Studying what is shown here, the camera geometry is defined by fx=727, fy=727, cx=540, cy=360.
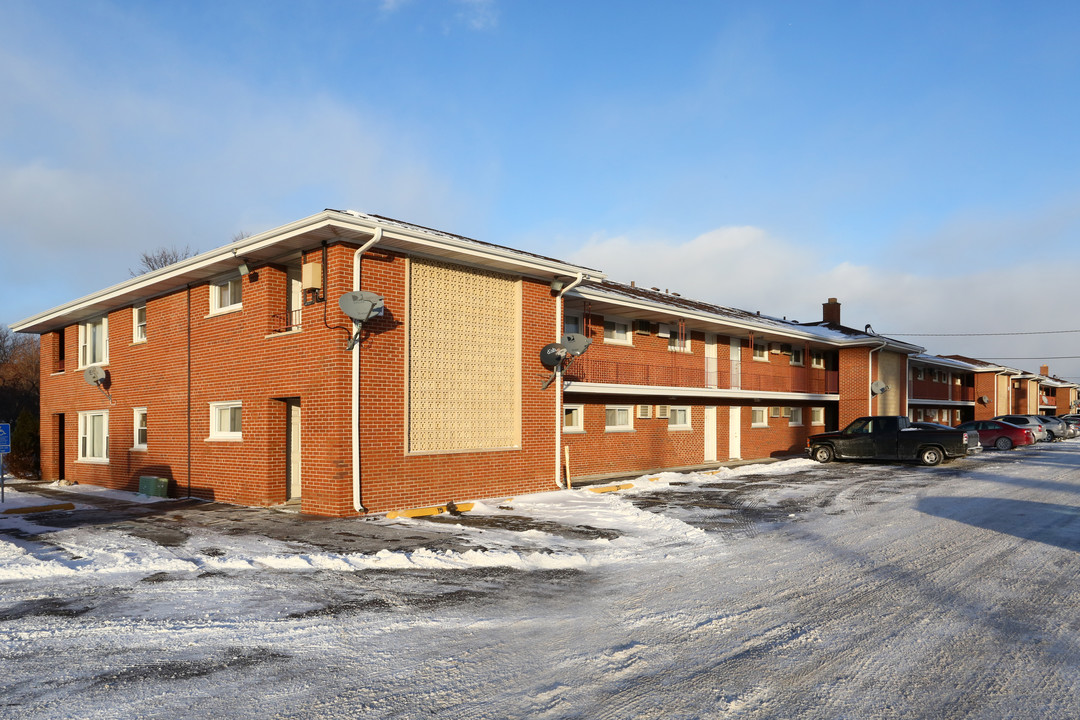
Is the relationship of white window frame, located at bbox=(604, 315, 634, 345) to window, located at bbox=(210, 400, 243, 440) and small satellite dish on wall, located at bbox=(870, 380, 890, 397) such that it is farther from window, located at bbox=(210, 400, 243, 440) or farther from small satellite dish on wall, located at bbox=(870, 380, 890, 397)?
small satellite dish on wall, located at bbox=(870, 380, 890, 397)

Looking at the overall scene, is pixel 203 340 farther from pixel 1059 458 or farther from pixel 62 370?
pixel 1059 458

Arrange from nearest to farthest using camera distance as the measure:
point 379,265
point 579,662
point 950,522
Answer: point 579,662 → point 950,522 → point 379,265

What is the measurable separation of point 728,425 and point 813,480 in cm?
798

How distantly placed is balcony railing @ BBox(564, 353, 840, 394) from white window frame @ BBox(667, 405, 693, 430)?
1.09 metres

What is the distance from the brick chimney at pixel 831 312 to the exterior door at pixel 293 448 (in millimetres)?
33523

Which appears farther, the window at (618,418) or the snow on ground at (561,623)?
the window at (618,418)

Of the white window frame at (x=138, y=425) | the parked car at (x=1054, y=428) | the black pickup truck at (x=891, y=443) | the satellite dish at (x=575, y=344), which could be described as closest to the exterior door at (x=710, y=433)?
the black pickup truck at (x=891, y=443)

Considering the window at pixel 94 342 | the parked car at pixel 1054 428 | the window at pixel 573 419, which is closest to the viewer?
the window at pixel 573 419

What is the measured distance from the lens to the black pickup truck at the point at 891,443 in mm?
24250

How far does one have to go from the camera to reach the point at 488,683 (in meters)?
5.13

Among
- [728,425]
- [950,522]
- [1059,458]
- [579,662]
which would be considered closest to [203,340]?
[579,662]

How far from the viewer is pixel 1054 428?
133ft

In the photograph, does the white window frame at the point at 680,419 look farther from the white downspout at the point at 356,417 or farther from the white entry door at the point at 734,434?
the white downspout at the point at 356,417

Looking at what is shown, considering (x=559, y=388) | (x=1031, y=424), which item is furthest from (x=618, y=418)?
(x=1031, y=424)
